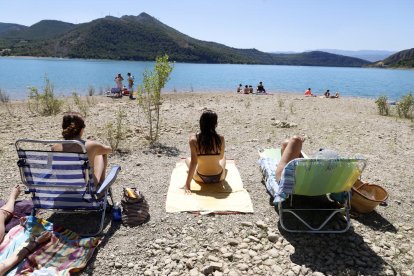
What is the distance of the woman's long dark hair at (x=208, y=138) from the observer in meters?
4.89

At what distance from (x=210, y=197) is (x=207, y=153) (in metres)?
0.68

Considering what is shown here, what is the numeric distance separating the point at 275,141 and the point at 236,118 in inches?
135

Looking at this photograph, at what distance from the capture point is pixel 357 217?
4.51 m

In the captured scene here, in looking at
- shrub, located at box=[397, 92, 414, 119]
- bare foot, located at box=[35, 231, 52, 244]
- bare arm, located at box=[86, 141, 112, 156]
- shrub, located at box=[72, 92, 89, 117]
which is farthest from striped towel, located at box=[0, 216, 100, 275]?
shrub, located at box=[397, 92, 414, 119]

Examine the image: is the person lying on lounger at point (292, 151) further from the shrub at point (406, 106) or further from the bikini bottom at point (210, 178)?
the shrub at point (406, 106)

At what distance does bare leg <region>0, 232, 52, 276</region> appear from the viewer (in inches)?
126

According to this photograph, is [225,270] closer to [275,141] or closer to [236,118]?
[275,141]

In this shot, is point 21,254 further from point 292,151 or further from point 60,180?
point 292,151

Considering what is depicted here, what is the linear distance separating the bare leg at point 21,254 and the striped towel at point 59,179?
519 millimetres

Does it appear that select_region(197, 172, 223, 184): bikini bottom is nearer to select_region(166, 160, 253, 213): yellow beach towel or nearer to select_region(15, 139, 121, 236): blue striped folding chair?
select_region(166, 160, 253, 213): yellow beach towel

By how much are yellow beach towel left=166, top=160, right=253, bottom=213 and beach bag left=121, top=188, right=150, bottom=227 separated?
1.32 feet

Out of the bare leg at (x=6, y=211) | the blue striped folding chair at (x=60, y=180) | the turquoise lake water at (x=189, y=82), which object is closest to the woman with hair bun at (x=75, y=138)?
the blue striped folding chair at (x=60, y=180)

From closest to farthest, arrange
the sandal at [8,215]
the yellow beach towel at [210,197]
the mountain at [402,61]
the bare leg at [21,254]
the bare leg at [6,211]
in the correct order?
the bare leg at [21,254], the bare leg at [6,211], the sandal at [8,215], the yellow beach towel at [210,197], the mountain at [402,61]

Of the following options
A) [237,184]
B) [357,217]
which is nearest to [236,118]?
[237,184]
